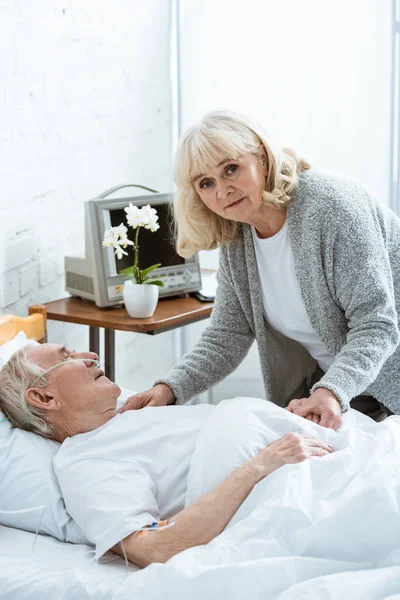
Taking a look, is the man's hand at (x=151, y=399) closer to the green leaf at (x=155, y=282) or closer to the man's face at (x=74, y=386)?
the man's face at (x=74, y=386)

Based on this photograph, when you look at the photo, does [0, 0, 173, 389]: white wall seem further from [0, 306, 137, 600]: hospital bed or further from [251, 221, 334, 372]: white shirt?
[0, 306, 137, 600]: hospital bed

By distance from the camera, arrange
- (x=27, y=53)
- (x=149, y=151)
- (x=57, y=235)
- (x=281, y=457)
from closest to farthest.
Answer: (x=281, y=457)
(x=27, y=53)
(x=57, y=235)
(x=149, y=151)

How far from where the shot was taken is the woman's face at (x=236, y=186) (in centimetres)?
186

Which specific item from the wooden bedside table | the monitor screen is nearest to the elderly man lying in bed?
the wooden bedside table

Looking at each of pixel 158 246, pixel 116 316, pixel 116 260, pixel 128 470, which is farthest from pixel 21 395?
pixel 158 246

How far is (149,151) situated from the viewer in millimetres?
3572

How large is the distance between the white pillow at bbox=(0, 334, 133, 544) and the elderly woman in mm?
295

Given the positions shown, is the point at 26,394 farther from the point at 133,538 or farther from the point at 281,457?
the point at 281,457

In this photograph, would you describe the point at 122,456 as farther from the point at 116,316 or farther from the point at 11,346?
the point at 116,316

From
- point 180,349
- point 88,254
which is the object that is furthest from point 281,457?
point 180,349

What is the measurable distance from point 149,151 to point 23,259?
1107mm

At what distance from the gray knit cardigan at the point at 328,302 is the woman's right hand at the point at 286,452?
0.62 feet

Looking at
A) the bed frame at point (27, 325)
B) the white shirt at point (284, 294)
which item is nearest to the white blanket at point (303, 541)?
the white shirt at point (284, 294)

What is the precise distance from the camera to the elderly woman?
1809mm
